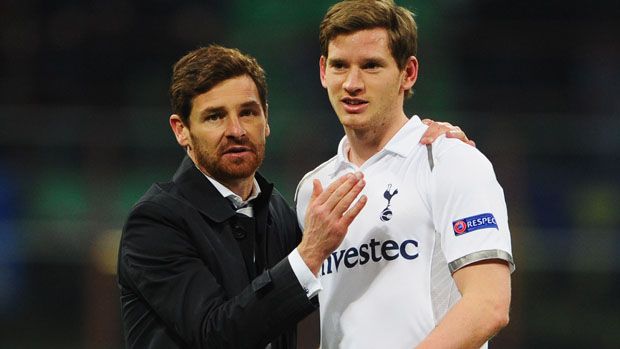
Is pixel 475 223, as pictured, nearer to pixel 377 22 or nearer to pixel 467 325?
pixel 467 325

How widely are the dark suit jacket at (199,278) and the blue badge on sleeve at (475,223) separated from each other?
0.48 metres

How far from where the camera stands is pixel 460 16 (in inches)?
334

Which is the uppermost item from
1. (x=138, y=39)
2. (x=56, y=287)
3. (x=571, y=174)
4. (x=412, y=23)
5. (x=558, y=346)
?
(x=138, y=39)

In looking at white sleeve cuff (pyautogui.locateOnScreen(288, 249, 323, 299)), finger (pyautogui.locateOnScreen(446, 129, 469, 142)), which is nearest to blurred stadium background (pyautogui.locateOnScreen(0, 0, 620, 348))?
finger (pyautogui.locateOnScreen(446, 129, 469, 142))

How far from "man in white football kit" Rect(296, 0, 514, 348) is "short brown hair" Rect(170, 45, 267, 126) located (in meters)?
0.28

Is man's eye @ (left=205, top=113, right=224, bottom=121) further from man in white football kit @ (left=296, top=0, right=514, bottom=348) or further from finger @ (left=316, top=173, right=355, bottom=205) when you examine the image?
finger @ (left=316, top=173, right=355, bottom=205)

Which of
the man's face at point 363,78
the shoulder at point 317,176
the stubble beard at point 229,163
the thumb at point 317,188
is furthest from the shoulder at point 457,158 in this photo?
the stubble beard at point 229,163

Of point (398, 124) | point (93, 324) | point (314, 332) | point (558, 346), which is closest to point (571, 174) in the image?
point (558, 346)

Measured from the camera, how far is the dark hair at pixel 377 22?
306cm

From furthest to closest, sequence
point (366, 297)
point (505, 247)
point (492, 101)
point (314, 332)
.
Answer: point (492, 101) < point (314, 332) < point (366, 297) < point (505, 247)

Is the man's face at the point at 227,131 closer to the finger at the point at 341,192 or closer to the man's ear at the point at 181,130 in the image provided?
the man's ear at the point at 181,130

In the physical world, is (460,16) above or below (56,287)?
above

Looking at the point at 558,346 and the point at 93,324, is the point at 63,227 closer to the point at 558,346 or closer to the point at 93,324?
the point at 93,324

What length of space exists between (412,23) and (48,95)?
222 inches
